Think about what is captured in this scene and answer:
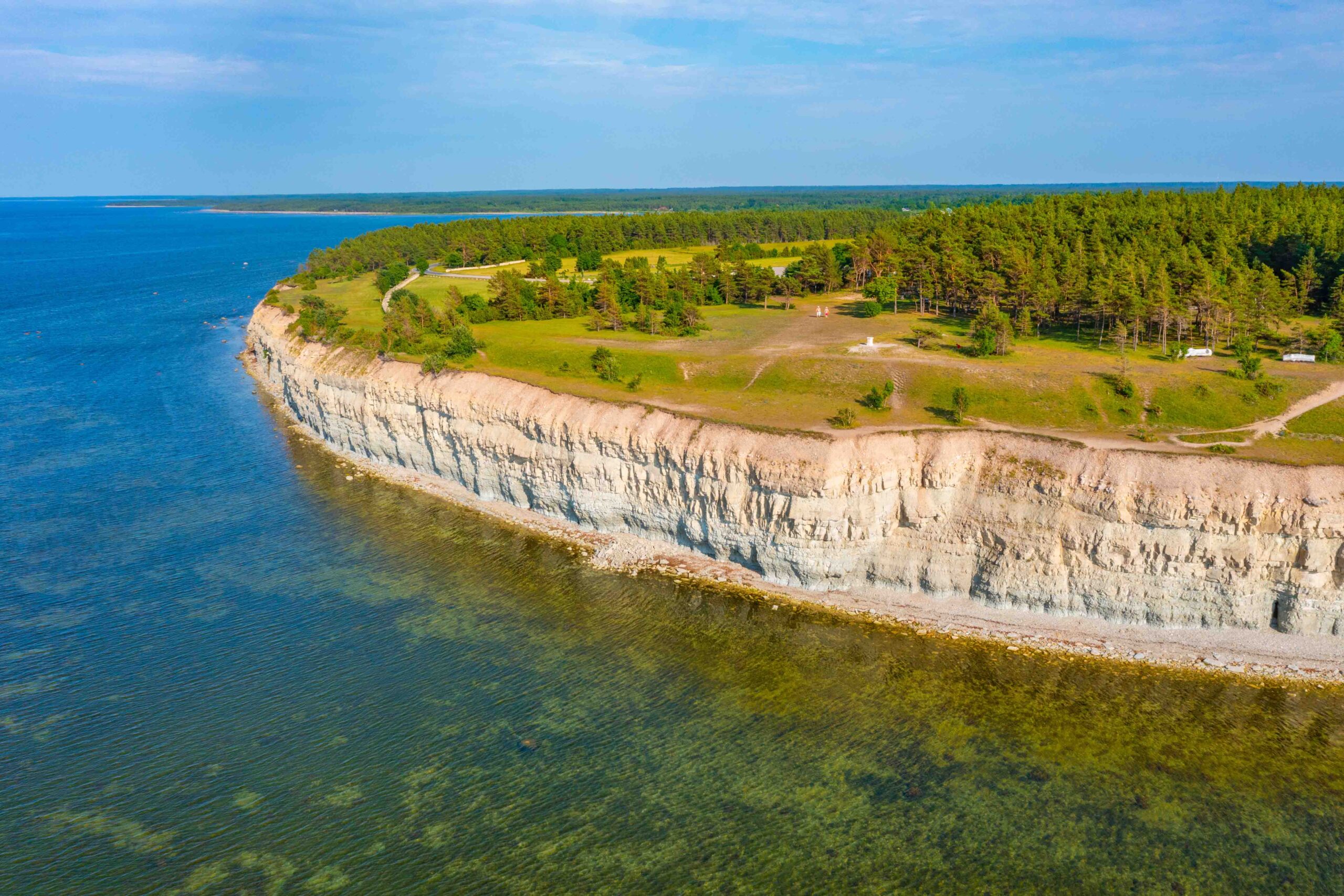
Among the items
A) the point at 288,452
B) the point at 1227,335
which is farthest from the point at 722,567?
the point at 1227,335

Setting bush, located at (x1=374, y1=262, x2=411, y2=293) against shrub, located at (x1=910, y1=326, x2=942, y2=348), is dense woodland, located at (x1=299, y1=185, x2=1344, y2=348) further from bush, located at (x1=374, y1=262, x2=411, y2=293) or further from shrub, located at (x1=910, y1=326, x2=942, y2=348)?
bush, located at (x1=374, y1=262, x2=411, y2=293)

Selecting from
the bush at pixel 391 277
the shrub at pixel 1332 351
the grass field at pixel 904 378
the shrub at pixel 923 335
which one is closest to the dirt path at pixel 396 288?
the bush at pixel 391 277

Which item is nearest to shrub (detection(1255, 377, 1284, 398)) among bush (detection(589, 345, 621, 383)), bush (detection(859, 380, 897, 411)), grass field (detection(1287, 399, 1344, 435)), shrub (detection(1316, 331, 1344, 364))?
grass field (detection(1287, 399, 1344, 435))

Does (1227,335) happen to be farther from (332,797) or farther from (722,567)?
(332,797)

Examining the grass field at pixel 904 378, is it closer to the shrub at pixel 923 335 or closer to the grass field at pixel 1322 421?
the grass field at pixel 1322 421

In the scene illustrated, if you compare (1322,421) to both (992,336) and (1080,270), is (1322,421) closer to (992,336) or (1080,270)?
(992,336)

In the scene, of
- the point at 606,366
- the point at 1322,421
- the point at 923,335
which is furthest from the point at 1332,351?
the point at 606,366
